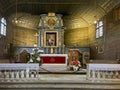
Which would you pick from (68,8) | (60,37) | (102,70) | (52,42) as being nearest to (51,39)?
(52,42)

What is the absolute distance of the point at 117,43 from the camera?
1549cm

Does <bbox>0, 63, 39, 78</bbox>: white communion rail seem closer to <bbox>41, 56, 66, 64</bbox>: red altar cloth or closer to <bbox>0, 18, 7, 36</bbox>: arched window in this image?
<bbox>41, 56, 66, 64</bbox>: red altar cloth

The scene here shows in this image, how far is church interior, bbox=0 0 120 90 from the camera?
11.5 m

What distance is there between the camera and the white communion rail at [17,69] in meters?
8.44

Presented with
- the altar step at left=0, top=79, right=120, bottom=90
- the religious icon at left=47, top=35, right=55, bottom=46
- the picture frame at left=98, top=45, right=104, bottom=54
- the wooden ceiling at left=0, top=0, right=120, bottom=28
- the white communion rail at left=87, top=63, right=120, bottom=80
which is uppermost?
the wooden ceiling at left=0, top=0, right=120, bottom=28

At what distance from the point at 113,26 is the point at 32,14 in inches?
384

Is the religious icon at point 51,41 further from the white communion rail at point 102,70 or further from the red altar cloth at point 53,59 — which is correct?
the white communion rail at point 102,70

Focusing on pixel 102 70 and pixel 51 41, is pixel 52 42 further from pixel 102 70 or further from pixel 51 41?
pixel 102 70

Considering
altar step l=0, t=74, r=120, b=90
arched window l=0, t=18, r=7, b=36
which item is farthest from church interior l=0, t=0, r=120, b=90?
altar step l=0, t=74, r=120, b=90

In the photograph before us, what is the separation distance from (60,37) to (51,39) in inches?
36.2

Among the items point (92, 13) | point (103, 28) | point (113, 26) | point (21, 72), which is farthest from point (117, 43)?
point (21, 72)

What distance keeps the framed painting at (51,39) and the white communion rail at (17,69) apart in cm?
1398

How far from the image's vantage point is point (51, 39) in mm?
22578

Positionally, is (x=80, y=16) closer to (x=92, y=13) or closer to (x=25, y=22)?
(x=92, y=13)
